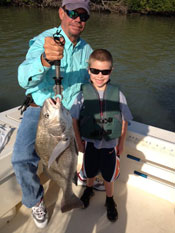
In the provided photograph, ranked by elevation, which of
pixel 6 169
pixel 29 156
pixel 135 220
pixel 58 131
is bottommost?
pixel 135 220

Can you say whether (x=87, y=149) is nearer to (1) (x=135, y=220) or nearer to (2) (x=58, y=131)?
(2) (x=58, y=131)

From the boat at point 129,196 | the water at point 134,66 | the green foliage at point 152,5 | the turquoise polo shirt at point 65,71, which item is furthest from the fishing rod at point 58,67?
the green foliage at point 152,5

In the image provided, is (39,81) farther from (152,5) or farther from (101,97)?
(152,5)

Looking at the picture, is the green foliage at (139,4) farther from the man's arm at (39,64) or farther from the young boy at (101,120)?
the man's arm at (39,64)

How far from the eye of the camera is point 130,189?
303 cm

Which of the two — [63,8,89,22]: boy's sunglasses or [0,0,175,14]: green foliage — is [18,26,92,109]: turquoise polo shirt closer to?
[63,8,89,22]: boy's sunglasses

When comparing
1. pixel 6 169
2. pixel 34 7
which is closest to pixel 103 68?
pixel 6 169

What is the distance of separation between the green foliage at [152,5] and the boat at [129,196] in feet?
123

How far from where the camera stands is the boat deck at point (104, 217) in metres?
2.50

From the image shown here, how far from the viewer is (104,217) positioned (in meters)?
2.64

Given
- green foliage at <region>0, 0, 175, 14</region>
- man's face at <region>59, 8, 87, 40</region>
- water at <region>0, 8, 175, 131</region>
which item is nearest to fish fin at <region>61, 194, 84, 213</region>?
man's face at <region>59, 8, 87, 40</region>

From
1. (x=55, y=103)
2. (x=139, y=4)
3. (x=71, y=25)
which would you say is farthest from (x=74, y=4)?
(x=139, y=4)

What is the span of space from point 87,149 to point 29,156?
2.43 ft

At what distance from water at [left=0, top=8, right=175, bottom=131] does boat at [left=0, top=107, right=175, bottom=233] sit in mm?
4627
